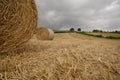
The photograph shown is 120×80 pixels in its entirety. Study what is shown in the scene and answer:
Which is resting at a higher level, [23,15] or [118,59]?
[23,15]

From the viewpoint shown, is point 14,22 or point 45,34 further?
point 45,34

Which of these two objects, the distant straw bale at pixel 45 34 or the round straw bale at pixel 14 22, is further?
the distant straw bale at pixel 45 34

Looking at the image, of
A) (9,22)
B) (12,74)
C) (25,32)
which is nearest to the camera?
(12,74)

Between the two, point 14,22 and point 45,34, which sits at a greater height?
point 14,22

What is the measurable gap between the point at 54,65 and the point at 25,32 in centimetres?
96

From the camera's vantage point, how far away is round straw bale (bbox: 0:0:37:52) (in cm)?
240

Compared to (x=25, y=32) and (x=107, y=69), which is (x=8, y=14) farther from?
(x=107, y=69)

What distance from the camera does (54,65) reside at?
200 cm

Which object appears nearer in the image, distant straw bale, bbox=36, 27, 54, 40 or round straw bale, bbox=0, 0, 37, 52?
round straw bale, bbox=0, 0, 37, 52

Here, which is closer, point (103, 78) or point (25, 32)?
point (103, 78)

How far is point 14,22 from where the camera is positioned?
2523 millimetres

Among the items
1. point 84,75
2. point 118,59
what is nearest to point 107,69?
point 84,75

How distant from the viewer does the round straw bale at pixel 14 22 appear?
2.40m

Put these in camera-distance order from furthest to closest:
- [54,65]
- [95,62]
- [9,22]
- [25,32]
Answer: [25,32] → [9,22] → [95,62] → [54,65]
